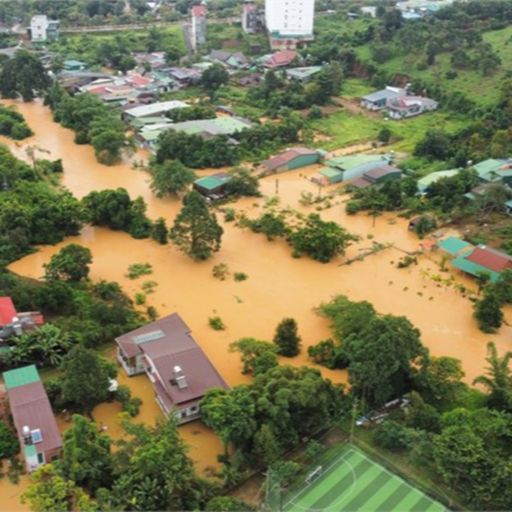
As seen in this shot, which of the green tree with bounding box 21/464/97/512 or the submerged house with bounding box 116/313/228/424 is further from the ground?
the green tree with bounding box 21/464/97/512

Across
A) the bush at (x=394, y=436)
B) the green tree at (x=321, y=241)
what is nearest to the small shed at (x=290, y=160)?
the green tree at (x=321, y=241)

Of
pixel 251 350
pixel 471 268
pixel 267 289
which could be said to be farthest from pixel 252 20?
pixel 251 350

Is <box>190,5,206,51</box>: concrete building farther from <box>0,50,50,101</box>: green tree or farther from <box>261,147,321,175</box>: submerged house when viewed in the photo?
<box>261,147,321,175</box>: submerged house

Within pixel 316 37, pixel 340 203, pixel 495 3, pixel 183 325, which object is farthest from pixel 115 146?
pixel 495 3

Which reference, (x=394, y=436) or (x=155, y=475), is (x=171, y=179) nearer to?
(x=394, y=436)

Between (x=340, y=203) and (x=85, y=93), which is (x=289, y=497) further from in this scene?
(x=85, y=93)

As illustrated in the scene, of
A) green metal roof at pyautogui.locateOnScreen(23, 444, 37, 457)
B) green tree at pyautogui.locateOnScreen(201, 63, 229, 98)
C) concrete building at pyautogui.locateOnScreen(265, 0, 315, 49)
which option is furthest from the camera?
concrete building at pyautogui.locateOnScreen(265, 0, 315, 49)

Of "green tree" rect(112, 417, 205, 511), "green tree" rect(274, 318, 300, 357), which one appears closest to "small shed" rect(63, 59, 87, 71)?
"green tree" rect(274, 318, 300, 357)
